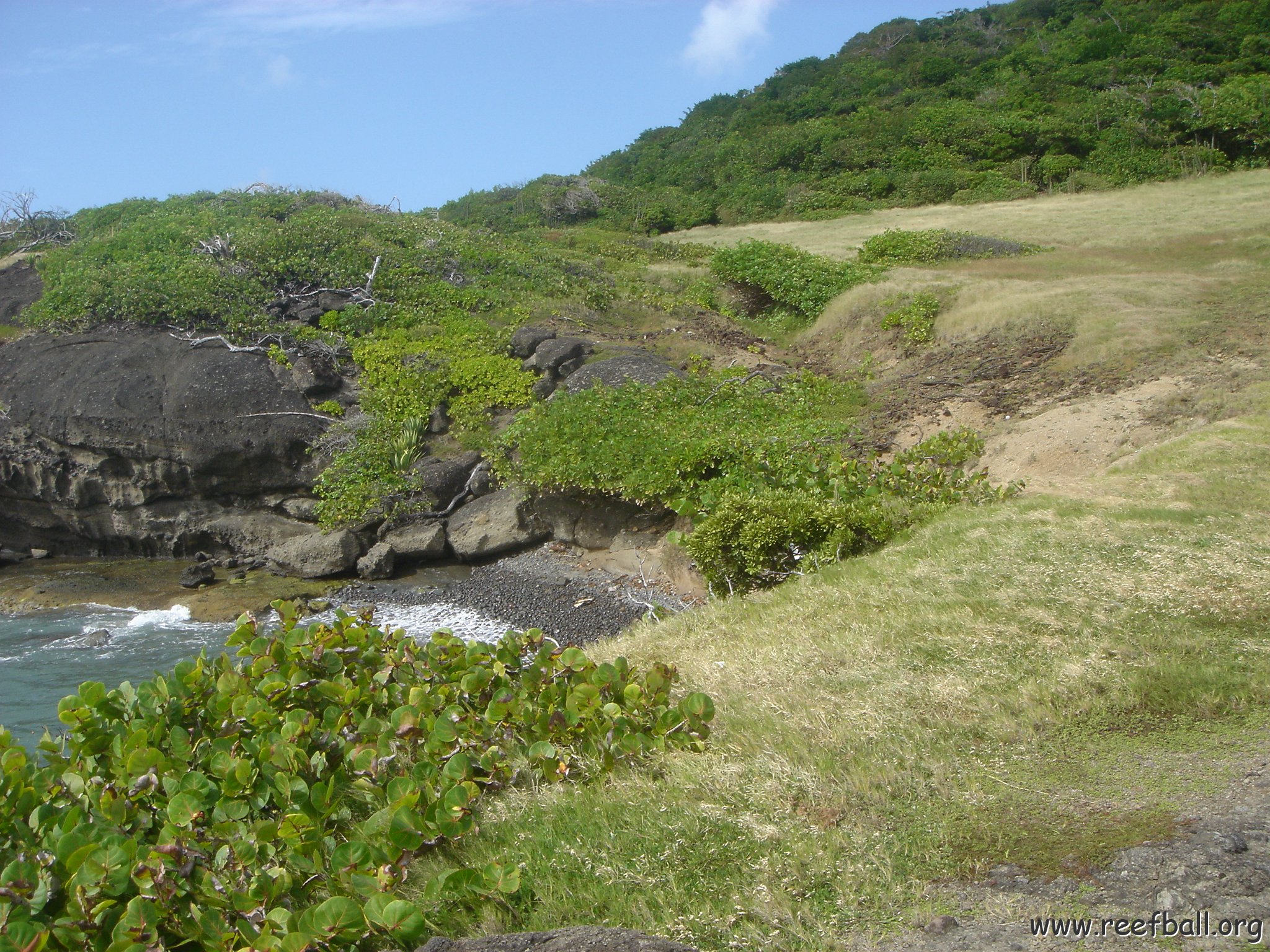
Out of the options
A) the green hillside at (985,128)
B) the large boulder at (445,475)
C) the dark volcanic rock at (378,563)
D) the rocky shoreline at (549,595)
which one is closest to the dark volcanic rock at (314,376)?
the large boulder at (445,475)

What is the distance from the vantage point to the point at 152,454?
1573 cm

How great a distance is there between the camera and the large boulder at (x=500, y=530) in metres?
13.9

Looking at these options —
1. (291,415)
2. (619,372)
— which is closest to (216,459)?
(291,415)

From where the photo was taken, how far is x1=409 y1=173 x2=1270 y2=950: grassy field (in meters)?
3.35

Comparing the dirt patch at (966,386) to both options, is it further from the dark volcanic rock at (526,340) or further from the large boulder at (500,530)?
the dark volcanic rock at (526,340)

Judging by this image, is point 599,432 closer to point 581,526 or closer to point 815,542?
point 581,526

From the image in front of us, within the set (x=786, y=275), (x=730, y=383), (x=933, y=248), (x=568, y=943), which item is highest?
(x=933, y=248)

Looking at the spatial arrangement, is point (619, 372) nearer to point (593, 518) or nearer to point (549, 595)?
point (593, 518)

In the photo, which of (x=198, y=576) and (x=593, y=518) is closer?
(x=593, y=518)

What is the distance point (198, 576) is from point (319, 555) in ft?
5.75

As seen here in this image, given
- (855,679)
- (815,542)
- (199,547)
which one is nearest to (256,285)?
(199,547)

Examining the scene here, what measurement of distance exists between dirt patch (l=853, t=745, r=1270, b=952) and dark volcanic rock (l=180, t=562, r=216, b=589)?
12.8m

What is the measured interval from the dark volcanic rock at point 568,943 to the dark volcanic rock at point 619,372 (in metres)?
12.2

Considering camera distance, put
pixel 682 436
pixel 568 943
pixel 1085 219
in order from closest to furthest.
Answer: pixel 568 943, pixel 682 436, pixel 1085 219
